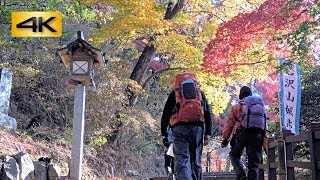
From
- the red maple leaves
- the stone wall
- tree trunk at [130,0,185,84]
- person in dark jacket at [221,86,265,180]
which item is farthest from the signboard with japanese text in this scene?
tree trunk at [130,0,185,84]

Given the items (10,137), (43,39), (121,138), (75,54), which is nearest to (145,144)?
(121,138)

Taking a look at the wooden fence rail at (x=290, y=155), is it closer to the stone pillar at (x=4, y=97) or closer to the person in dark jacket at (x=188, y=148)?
the person in dark jacket at (x=188, y=148)

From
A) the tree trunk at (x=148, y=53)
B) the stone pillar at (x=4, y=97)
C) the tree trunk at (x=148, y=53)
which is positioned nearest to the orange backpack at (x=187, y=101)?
the stone pillar at (x=4, y=97)

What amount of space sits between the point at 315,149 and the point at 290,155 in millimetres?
1215

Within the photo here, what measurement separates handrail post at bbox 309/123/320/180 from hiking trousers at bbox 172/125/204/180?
120cm

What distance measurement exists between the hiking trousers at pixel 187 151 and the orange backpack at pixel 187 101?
10cm

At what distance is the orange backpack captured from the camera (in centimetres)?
434

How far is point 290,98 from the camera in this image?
645 cm

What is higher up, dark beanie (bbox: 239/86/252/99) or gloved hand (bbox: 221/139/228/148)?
dark beanie (bbox: 239/86/252/99)

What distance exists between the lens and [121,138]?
14.2 m

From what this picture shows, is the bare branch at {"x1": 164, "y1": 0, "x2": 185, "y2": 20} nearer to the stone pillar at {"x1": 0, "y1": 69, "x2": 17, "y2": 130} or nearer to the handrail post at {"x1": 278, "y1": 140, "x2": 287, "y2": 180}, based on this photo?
the stone pillar at {"x1": 0, "y1": 69, "x2": 17, "y2": 130}

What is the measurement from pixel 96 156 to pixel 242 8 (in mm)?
6829

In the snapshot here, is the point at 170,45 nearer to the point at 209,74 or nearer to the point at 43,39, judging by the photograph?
the point at 209,74

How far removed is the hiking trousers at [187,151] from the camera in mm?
4211
